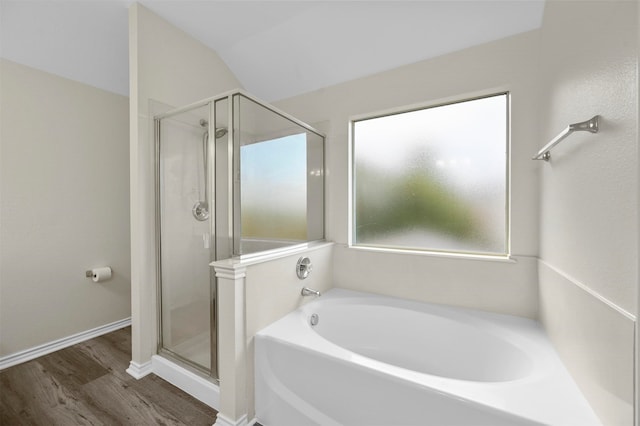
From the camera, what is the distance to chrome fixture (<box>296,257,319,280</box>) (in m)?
1.69

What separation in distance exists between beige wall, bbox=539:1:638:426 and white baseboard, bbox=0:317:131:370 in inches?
126

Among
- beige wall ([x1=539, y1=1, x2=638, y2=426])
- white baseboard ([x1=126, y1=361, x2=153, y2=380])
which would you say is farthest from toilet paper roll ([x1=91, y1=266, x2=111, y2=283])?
beige wall ([x1=539, y1=1, x2=638, y2=426])

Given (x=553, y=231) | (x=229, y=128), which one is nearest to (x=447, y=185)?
(x=553, y=231)

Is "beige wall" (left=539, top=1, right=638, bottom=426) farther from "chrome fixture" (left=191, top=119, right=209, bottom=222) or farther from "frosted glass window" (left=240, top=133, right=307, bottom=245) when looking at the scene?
"chrome fixture" (left=191, top=119, right=209, bottom=222)

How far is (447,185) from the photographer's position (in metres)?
1.78

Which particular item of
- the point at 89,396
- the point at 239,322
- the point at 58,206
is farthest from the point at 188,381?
the point at 58,206

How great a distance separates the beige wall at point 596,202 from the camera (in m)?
0.67

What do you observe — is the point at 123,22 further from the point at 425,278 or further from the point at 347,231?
the point at 425,278

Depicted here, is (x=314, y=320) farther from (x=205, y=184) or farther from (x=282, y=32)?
(x=282, y=32)

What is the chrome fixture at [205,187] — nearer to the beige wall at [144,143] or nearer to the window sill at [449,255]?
the beige wall at [144,143]

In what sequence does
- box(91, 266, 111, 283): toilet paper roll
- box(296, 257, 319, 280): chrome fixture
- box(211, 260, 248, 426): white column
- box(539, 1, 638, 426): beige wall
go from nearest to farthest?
box(539, 1, 638, 426): beige wall, box(211, 260, 248, 426): white column, box(296, 257, 319, 280): chrome fixture, box(91, 266, 111, 283): toilet paper roll

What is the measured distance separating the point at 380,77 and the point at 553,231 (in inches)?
59.7

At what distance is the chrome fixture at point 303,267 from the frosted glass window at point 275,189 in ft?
0.64

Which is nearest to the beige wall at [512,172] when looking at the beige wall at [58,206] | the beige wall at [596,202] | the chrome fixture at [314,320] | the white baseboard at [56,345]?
the beige wall at [596,202]
